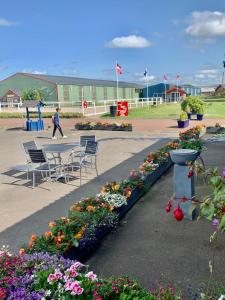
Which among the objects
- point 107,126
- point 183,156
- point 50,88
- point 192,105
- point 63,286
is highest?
point 50,88

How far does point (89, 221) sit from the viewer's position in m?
4.72

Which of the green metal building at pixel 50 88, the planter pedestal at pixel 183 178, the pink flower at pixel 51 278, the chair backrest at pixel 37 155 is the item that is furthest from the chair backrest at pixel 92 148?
the green metal building at pixel 50 88

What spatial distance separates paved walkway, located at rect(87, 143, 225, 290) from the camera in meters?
3.99

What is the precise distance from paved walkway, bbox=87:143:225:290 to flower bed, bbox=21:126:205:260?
186mm

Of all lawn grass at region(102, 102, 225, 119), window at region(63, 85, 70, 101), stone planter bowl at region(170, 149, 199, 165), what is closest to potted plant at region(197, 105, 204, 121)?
lawn grass at region(102, 102, 225, 119)

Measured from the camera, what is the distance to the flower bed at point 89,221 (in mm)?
4113

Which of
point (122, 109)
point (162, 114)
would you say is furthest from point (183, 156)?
point (162, 114)

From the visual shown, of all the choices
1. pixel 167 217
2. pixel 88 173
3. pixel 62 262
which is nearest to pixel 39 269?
pixel 62 262

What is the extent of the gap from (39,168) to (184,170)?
14.2ft

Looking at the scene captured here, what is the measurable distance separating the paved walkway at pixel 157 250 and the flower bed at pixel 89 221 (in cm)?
19

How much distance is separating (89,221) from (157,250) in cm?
102

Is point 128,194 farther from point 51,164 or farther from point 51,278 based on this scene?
point 51,164

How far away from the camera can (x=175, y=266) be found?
4156 mm

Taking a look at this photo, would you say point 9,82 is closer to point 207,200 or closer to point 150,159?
point 150,159
